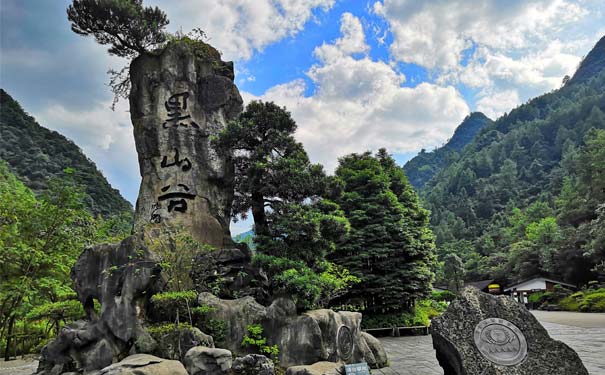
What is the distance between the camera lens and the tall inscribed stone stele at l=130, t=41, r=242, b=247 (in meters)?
10.9

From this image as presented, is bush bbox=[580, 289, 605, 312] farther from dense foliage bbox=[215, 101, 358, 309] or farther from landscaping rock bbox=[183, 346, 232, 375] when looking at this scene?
landscaping rock bbox=[183, 346, 232, 375]

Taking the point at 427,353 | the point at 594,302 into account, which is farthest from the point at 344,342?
the point at 594,302

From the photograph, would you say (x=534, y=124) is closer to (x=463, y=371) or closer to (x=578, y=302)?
(x=578, y=302)

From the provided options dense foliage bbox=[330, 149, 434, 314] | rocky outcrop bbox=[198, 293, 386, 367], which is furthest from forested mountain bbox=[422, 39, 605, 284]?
rocky outcrop bbox=[198, 293, 386, 367]

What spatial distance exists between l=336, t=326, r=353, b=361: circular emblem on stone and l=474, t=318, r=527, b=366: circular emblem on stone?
3.42 m

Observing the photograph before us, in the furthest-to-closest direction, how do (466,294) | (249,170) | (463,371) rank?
(249,170)
(466,294)
(463,371)

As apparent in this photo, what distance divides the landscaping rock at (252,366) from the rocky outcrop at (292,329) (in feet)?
3.14

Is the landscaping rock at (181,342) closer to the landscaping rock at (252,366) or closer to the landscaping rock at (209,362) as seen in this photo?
the landscaping rock at (209,362)

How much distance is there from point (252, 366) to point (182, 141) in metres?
6.86

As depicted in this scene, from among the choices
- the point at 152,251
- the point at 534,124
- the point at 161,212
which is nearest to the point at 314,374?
the point at 152,251

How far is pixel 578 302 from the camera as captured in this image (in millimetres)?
24109

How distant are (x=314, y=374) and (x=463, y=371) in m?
2.44

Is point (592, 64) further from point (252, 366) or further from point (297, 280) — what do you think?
point (252, 366)

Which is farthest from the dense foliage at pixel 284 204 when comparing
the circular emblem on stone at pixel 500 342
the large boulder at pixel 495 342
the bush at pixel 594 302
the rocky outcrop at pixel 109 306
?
the bush at pixel 594 302
